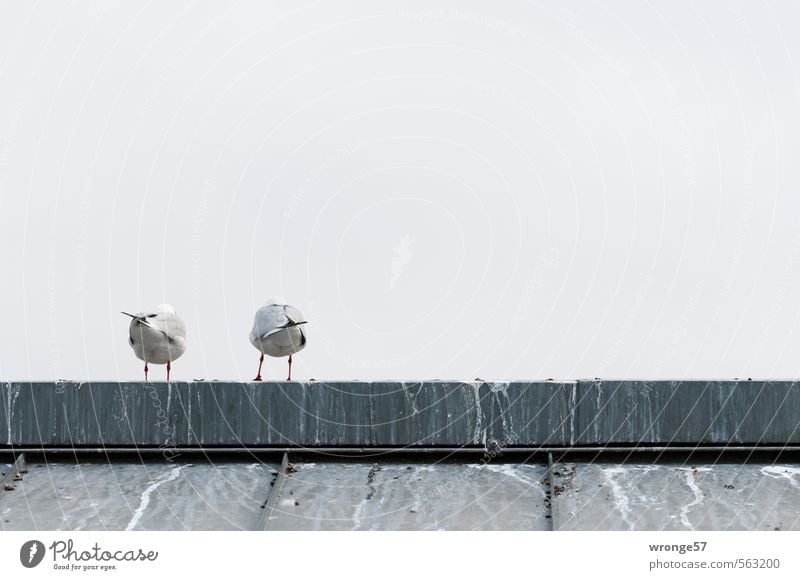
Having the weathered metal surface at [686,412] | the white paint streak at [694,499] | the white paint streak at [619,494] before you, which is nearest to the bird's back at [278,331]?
the weathered metal surface at [686,412]

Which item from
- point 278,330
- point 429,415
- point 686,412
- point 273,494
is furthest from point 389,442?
point 278,330

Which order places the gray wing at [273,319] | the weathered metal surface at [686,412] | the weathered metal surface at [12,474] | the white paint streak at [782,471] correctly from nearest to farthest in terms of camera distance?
the white paint streak at [782,471], the weathered metal surface at [12,474], the weathered metal surface at [686,412], the gray wing at [273,319]

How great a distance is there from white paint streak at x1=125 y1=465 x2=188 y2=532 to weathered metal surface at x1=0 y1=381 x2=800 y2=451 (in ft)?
1.30

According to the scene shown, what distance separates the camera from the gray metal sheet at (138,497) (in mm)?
9133

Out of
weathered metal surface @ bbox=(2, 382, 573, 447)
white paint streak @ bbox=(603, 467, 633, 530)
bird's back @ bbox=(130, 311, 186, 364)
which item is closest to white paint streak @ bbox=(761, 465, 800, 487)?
white paint streak @ bbox=(603, 467, 633, 530)

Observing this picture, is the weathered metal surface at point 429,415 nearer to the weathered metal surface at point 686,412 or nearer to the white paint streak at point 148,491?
the weathered metal surface at point 686,412

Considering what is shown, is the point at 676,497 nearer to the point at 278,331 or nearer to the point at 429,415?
the point at 429,415

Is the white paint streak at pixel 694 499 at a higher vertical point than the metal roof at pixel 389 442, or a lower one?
lower

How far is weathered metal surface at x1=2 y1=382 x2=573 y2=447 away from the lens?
33.4 ft

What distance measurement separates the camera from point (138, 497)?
9.52m

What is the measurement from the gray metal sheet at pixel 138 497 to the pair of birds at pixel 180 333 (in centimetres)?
509

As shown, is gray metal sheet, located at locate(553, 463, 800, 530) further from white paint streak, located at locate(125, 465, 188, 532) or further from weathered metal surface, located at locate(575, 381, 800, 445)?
white paint streak, located at locate(125, 465, 188, 532)

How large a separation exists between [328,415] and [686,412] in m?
3.43
